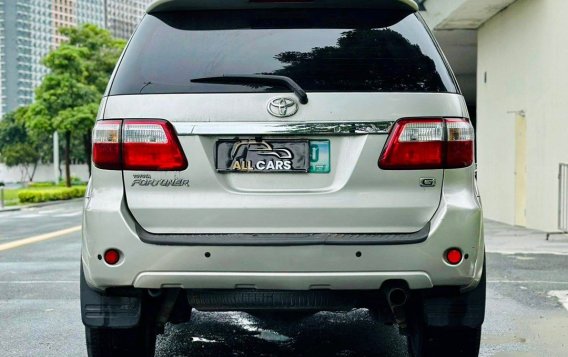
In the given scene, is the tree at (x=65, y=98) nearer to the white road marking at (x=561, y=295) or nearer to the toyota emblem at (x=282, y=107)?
the white road marking at (x=561, y=295)

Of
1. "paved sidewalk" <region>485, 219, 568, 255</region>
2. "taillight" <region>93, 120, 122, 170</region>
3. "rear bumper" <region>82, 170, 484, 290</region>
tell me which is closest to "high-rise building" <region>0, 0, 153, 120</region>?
"paved sidewalk" <region>485, 219, 568, 255</region>

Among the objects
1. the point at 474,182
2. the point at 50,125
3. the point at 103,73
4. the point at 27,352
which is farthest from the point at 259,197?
the point at 103,73

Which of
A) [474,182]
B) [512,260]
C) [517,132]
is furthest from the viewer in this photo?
[517,132]

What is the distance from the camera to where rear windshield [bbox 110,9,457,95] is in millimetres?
3770

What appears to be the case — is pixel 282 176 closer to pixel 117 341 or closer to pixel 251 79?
pixel 251 79

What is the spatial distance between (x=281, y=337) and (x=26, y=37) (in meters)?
159

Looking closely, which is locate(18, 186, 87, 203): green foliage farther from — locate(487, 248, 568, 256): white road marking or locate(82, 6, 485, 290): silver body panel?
locate(82, 6, 485, 290): silver body panel

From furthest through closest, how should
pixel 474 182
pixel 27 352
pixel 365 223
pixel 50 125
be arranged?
pixel 50 125 → pixel 27 352 → pixel 474 182 → pixel 365 223

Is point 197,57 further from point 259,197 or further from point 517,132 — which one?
point 517,132

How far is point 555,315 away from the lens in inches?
257

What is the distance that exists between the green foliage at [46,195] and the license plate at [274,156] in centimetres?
3541

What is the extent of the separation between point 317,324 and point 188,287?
100 inches

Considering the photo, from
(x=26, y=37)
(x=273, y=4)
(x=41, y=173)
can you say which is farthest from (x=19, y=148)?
(x=273, y=4)

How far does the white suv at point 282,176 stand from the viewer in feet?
12.0
